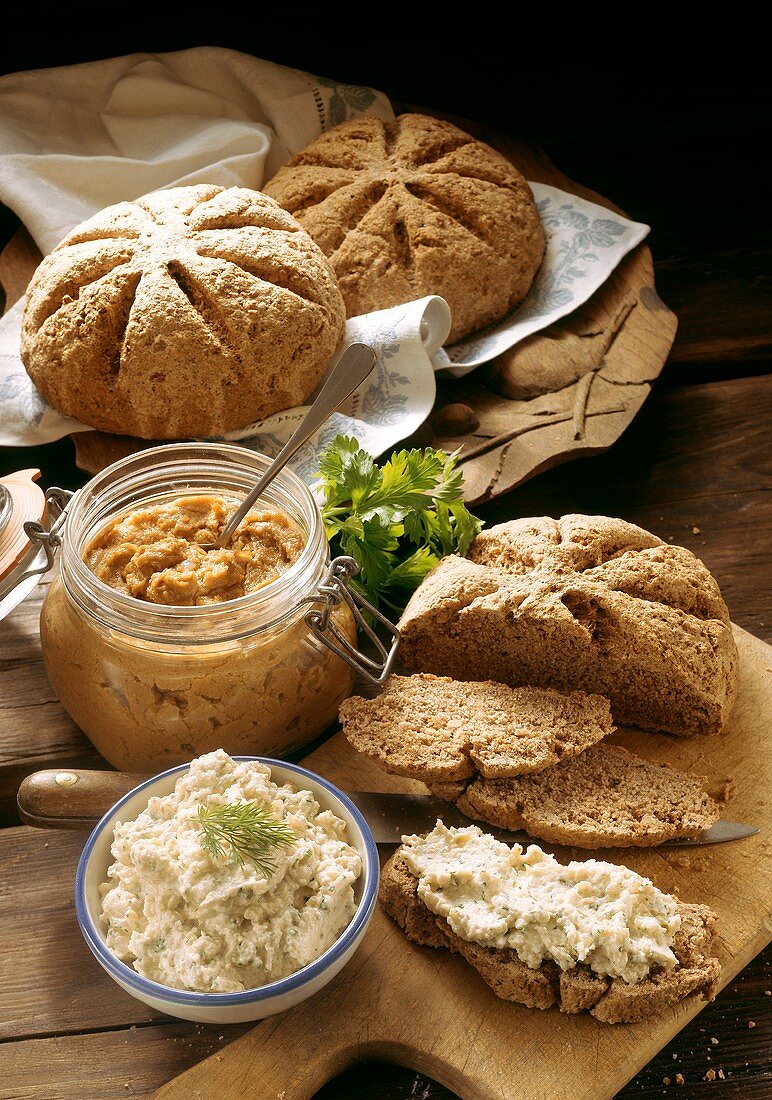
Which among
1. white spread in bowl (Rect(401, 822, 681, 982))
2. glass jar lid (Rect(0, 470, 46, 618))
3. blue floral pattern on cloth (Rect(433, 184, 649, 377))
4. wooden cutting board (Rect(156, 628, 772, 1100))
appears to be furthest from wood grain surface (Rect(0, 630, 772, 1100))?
blue floral pattern on cloth (Rect(433, 184, 649, 377))

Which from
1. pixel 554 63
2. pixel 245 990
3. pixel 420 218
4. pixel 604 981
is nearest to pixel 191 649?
pixel 245 990

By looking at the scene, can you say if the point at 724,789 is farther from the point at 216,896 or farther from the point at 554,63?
the point at 554,63

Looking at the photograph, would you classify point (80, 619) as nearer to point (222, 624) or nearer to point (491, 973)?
point (222, 624)

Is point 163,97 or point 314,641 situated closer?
point 314,641

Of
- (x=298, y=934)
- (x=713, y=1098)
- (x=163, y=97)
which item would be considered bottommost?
(x=713, y=1098)

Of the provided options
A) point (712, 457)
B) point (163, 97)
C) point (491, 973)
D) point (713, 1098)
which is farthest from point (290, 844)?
point (163, 97)

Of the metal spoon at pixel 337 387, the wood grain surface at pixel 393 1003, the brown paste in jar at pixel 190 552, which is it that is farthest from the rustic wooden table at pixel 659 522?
the metal spoon at pixel 337 387
